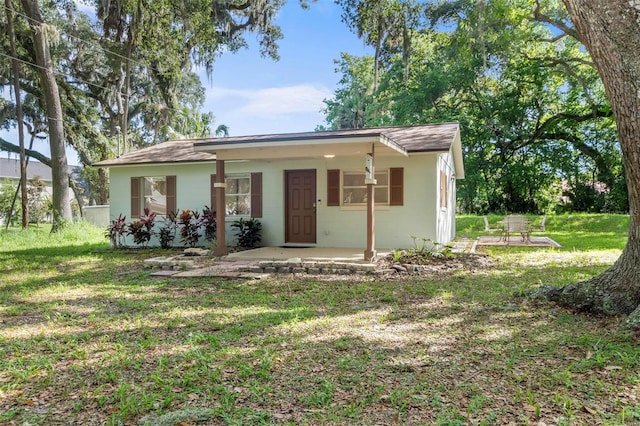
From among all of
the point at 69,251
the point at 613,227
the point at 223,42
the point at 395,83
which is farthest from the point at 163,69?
the point at 613,227

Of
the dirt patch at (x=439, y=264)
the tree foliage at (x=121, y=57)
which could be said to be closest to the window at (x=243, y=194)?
the dirt patch at (x=439, y=264)

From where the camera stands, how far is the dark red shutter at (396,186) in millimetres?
10422

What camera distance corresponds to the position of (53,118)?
14.9m

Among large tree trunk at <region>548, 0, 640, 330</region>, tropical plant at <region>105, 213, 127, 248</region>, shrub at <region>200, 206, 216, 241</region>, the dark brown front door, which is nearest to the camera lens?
large tree trunk at <region>548, 0, 640, 330</region>

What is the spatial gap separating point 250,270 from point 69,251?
701 centimetres

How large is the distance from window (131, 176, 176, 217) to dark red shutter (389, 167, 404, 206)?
6924mm

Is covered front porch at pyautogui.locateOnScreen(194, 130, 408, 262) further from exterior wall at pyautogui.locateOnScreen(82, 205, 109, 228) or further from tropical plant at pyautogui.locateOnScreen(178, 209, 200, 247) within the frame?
exterior wall at pyautogui.locateOnScreen(82, 205, 109, 228)

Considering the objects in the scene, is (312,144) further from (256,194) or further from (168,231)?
(168,231)

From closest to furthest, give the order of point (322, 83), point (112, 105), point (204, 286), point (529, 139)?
point (204, 286)
point (529, 139)
point (112, 105)
point (322, 83)

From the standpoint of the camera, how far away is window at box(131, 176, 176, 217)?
1286 centimetres

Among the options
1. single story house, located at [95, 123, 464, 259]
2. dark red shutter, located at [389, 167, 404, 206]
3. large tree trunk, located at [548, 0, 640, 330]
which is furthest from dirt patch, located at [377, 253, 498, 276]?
large tree trunk, located at [548, 0, 640, 330]

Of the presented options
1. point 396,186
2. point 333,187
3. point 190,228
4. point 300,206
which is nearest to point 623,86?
point 396,186

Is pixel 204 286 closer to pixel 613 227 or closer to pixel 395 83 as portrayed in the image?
pixel 613 227

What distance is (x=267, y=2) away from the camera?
16609 mm
